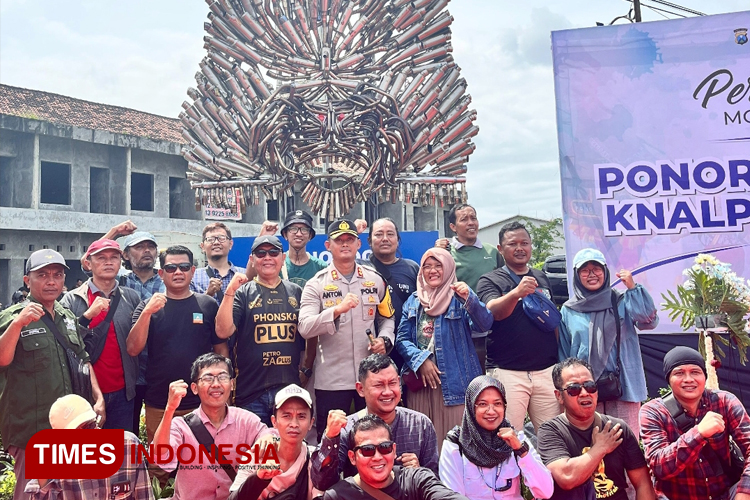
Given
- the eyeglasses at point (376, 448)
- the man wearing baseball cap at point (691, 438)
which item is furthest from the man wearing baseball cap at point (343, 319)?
the man wearing baseball cap at point (691, 438)

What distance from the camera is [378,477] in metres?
3.27

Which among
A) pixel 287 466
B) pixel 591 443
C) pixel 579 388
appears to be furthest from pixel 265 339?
pixel 591 443

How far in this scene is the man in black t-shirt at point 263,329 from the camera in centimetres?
443

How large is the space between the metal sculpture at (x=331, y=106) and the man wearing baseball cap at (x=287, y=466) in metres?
3.53

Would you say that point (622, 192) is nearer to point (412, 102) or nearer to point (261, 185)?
point (412, 102)

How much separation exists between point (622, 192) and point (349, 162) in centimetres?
295

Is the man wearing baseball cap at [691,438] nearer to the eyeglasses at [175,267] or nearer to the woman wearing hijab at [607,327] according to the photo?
the woman wearing hijab at [607,327]

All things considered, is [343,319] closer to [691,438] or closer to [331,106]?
[691,438]

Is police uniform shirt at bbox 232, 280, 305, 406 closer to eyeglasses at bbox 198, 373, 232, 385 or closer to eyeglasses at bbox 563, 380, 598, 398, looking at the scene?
eyeglasses at bbox 198, 373, 232, 385

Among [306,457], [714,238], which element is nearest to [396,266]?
[306,457]

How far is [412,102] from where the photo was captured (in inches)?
270

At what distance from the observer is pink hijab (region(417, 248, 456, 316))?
4.51 metres

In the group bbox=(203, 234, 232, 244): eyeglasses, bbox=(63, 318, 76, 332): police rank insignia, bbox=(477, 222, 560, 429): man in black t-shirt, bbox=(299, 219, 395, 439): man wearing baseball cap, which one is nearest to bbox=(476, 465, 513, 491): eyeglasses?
bbox=(477, 222, 560, 429): man in black t-shirt

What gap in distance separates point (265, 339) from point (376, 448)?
1520mm
